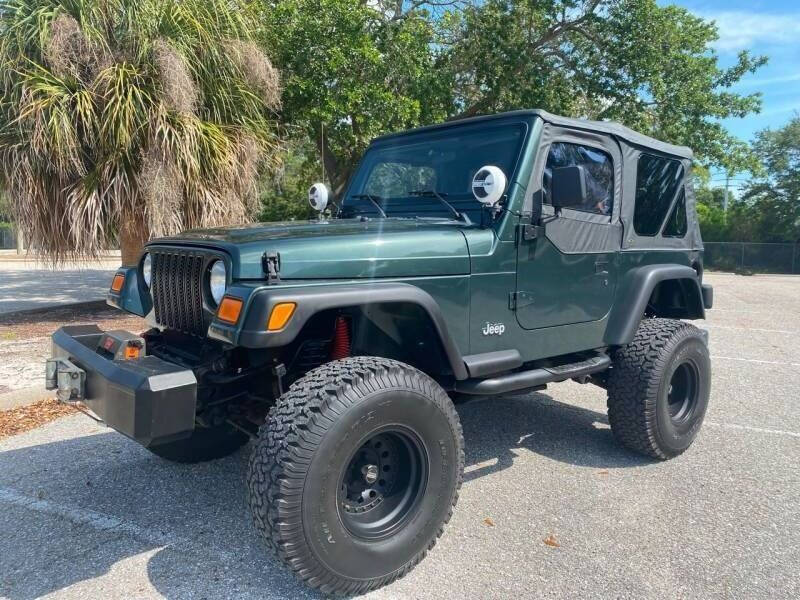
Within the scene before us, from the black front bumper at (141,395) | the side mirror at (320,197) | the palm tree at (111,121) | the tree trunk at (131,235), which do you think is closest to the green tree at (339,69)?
the palm tree at (111,121)

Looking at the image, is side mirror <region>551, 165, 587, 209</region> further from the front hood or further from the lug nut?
the lug nut

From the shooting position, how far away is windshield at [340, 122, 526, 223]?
3441mm

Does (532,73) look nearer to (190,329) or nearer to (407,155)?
(407,155)

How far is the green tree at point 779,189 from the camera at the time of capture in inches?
1033

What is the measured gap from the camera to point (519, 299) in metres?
3.26

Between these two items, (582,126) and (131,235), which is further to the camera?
(131,235)

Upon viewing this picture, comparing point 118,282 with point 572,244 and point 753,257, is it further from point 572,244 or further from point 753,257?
point 753,257

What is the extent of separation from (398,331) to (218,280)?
88 cm

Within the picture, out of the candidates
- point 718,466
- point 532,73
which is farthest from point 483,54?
point 718,466

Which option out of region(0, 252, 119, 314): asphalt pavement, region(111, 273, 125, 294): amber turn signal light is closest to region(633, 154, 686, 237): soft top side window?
region(111, 273, 125, 294): amber turn signal light

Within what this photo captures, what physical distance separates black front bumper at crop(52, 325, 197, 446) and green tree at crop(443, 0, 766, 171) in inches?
435

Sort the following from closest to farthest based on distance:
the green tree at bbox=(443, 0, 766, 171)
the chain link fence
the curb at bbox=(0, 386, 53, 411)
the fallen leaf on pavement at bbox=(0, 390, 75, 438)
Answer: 1. the fallen leaf on pavement at bbox=(0, 390, 75, 438)
2. the curb at bbox=(0, 386, 53, 411)
3. the green tree at bbox=(443, 0, 766, 171)
4. the chain link fence

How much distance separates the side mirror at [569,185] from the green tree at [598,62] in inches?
380

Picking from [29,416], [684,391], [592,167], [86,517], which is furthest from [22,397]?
[684,391]
